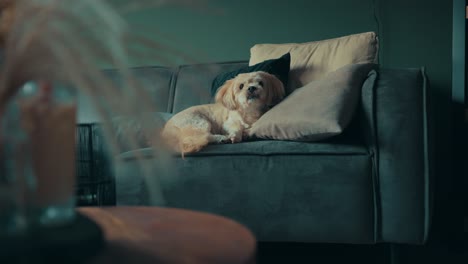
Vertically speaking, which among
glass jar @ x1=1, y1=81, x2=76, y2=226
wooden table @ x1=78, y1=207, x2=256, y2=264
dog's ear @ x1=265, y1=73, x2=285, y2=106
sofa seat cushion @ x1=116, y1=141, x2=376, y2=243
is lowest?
sofa seat cushion @ x1=116, y1=141, x2=376, y2=243

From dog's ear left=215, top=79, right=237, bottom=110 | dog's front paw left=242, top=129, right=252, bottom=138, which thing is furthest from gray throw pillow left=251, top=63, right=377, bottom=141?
dog's ear left=215, top=79, right=237, bottom=110

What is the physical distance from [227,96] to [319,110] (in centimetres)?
53

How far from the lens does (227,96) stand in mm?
2334

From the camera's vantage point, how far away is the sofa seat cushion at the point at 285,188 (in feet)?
5.99

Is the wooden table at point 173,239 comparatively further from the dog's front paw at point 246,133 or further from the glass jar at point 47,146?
the dog's front paw at point 246,133

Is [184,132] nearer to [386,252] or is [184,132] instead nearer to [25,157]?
[386,252]

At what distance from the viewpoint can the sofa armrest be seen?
181 cm

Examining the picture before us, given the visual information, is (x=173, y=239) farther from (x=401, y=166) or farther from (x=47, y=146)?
(x=401, y=166)

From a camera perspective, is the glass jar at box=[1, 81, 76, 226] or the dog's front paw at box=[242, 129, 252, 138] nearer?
the glass jar at box=[1, 81, 76, 226]

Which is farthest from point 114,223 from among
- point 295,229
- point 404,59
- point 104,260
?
point 404,59

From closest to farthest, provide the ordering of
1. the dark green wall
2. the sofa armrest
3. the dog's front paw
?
the sofa armrest
the dog's front paw
the dark green wall

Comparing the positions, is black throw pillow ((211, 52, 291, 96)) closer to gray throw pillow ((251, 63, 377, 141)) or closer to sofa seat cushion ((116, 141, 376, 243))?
gray throw pillow ((251, 63, 377, 141))

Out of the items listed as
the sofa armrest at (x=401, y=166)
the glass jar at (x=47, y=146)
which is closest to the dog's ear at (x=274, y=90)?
the sofa armrest at (x=401, y=166)

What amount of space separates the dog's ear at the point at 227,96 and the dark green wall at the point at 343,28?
2.14 feet
